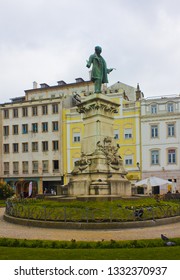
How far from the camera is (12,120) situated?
68.3m

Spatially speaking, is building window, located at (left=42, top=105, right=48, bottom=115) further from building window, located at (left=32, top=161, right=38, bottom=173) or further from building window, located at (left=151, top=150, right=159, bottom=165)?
building window, located at (left=151, top=150, right=159, bottom=165)

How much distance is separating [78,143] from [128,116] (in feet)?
30.0

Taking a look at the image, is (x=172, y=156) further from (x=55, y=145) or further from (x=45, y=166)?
(x=45, y=166)

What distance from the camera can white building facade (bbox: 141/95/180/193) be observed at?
184 feet

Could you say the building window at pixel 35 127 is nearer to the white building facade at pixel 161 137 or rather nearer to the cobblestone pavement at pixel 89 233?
the white building facade at pixel 161 137

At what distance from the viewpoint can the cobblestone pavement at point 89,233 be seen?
15059mm

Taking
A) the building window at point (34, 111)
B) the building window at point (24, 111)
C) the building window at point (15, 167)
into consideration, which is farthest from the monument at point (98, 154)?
the building window at point (15, 167)

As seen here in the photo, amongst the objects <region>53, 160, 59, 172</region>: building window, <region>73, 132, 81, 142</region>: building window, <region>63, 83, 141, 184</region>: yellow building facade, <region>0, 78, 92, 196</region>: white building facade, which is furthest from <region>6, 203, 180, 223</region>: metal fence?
<region>53, 160, 59, 172</region>: building window

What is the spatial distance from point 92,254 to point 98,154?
48.8 feet

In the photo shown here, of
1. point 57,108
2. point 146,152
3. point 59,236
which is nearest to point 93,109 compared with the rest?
point 59,236

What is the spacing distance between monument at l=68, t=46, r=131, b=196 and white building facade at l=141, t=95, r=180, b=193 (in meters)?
30.0

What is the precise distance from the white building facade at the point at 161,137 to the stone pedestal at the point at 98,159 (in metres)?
30.3

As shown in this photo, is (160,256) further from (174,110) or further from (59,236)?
(174,110)

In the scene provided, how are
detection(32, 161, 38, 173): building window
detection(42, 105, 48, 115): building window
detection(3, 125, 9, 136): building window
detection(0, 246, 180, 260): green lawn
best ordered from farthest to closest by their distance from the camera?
detection(3, 125, 9, 136): building window < detection(42, 105, 48, 115): building window < detection(32, 161, 38, 173): building window < detection(0, 246, 180, 260): green lawn
